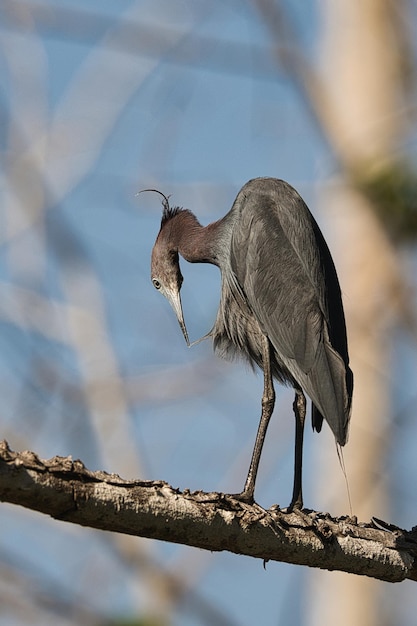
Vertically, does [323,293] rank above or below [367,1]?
below

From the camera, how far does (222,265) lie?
17.1 ft

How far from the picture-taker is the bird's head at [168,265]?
18.5 ft

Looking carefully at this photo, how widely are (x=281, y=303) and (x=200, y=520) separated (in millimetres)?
1685

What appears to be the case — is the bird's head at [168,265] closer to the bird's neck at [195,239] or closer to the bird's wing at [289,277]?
the bird's neck at [195,239]

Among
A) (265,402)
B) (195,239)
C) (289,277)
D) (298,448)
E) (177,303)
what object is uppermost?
(195,239)

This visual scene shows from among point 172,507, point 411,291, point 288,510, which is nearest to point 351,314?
point 411,291

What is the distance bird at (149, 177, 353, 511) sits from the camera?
15.3ft

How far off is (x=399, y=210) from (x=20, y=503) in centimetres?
335

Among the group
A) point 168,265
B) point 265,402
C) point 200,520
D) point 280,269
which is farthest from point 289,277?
point 200,520

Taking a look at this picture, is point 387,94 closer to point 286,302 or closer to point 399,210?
point 399,210

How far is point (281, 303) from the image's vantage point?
191 inches

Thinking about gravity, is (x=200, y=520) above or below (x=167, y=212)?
below

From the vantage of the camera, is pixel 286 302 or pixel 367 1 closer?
pixel 286 302

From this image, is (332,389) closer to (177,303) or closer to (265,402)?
(265,402)
